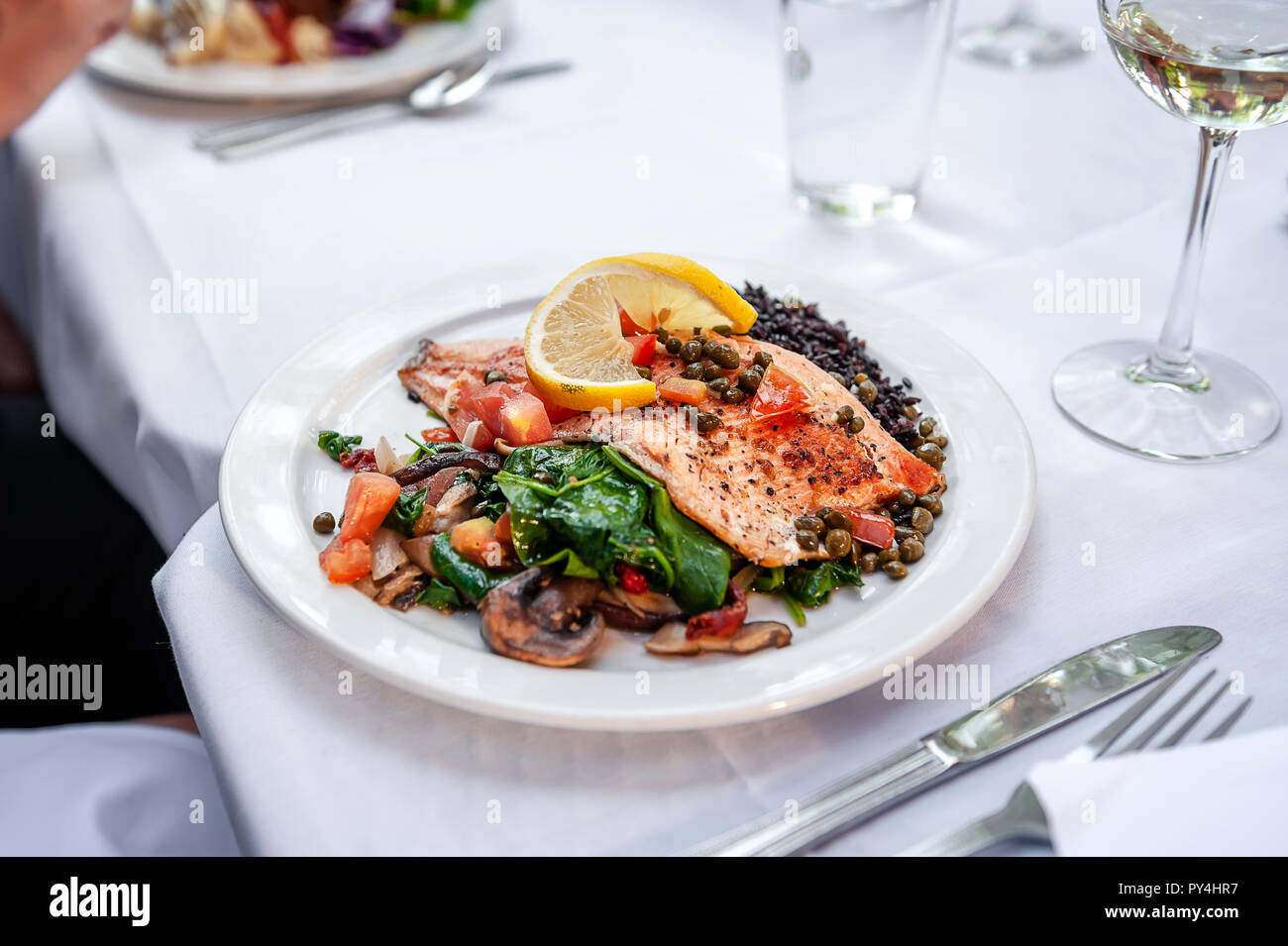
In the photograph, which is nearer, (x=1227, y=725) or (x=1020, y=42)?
(x=1227, y=725)

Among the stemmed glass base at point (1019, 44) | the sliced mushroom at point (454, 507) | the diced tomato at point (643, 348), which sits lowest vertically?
the sliced mushroom at point (454, 507)

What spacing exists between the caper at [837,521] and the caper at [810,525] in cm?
1

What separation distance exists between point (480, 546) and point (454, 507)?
166 millimetres

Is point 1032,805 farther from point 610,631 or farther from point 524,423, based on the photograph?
point 524,423

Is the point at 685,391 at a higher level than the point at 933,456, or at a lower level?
higher

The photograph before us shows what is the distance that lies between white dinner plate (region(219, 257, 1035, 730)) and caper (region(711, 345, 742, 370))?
42 cm

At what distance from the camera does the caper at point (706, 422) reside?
6.90 ft

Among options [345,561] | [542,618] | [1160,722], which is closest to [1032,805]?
[1160,722]

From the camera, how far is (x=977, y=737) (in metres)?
1.59

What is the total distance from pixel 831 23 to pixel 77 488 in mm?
2932

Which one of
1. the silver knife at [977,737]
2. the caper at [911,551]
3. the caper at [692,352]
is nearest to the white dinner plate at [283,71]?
the caper at [692,352]

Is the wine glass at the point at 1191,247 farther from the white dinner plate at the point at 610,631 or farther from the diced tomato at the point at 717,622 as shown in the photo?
the diced tomato at the point at 717,622
